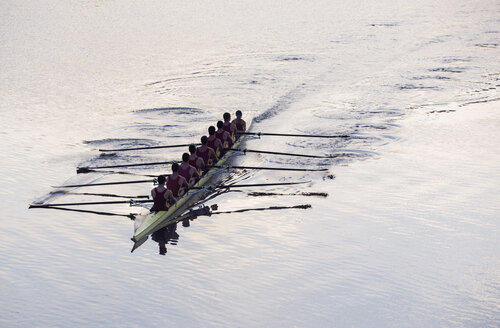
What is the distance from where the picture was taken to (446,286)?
45.8ft

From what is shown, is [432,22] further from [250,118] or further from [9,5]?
[9,5]

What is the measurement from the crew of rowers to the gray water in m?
0.95

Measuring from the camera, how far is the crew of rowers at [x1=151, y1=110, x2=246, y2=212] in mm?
15711

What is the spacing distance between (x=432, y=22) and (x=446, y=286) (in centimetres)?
3658

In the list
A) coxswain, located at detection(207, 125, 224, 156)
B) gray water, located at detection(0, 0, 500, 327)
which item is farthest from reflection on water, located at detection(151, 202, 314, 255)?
coxswain, located at detection(207, 125, 224, 156)

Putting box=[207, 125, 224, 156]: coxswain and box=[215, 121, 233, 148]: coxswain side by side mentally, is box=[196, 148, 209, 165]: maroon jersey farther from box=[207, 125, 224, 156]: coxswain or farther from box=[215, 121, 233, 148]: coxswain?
box=[215, 121, 233, 148]: coxswain

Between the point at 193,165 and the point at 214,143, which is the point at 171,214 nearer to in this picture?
the point at 193,165

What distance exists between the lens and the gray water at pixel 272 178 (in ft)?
44.0

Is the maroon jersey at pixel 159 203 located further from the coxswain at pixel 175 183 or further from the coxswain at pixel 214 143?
the coxswain at pixel 214 143

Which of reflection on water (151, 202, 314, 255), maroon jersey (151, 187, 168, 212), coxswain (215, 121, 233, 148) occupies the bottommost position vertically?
reflection on water (151, 202, 314, 255)

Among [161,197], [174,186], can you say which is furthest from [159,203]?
[174,186]

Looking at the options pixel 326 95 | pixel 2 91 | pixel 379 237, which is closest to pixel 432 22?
pixel 326 95

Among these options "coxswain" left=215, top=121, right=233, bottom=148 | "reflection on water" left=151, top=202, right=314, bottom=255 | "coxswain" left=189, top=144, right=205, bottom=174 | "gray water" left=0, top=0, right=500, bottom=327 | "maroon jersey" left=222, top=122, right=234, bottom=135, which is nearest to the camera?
"gray water" left=0, top=0, right=500, bottom=327

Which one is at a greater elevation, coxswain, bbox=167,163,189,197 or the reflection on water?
coxswain, bbox=167,163,189,197
